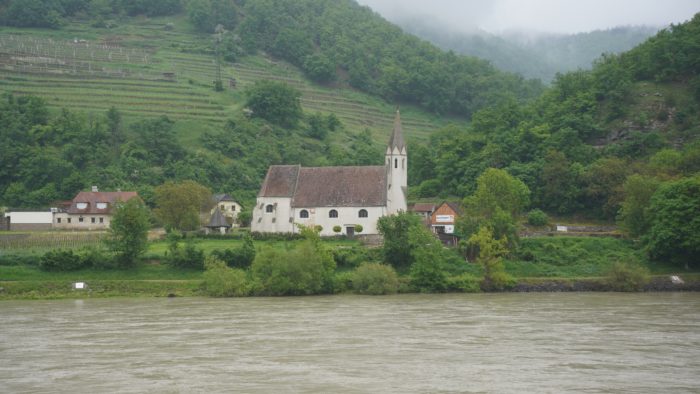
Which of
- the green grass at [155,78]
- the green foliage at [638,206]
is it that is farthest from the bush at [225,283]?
the green grass at [155,78]

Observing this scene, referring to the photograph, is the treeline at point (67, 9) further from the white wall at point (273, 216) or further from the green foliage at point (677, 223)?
the green foliage at point (677, 223)

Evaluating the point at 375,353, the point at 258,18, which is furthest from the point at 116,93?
the point at 375,353

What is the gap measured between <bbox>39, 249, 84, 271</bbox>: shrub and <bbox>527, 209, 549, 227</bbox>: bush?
32.7m

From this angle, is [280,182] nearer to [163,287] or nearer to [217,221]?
[217,221]

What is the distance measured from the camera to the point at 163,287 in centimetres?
5356

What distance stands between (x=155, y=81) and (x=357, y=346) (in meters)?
81.2

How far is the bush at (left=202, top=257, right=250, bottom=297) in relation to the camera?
52.0 metres

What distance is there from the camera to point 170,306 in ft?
→ 157

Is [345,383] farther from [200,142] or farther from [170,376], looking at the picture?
[200,142]

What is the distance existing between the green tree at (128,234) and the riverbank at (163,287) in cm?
241

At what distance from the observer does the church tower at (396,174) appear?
6662cm

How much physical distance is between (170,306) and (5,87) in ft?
206

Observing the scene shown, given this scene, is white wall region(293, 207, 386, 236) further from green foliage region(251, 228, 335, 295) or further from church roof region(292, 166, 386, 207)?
green foliage region(251, 228, 335, 295)

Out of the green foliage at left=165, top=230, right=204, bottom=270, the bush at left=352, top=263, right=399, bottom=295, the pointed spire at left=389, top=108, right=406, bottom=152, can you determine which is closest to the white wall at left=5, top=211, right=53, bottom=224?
the green foliage at left=165, top=230, right=204, bottom=270
